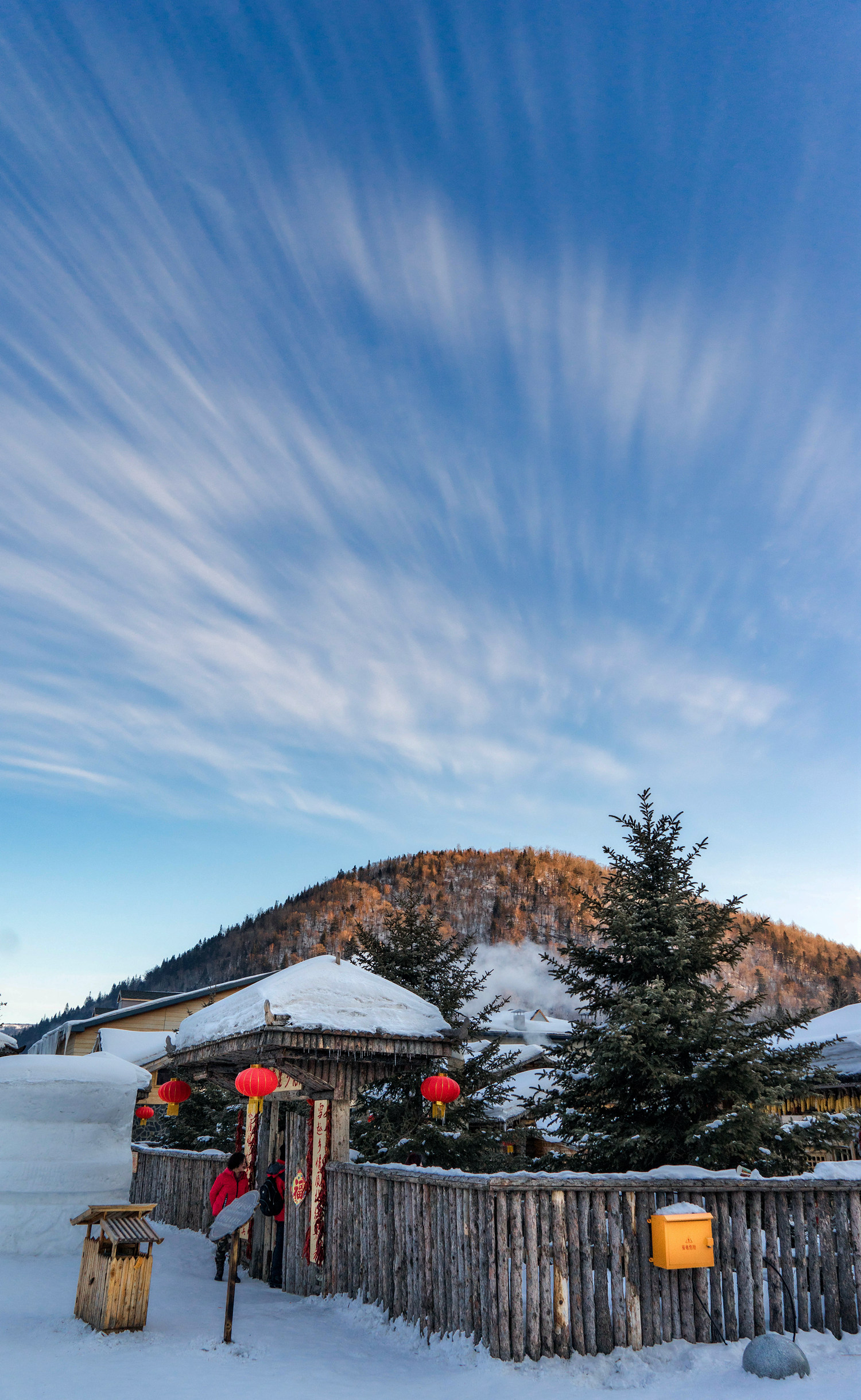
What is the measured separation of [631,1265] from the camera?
720 centimetres

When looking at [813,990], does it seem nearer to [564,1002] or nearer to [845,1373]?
[564,1002]

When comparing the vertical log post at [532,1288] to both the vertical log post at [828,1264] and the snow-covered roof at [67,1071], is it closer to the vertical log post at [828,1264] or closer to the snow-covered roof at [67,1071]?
the vertical log post at [828,1264]

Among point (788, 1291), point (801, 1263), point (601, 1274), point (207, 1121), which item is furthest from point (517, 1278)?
point (207, 1121)

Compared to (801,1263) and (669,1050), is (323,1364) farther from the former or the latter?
(669,1050)

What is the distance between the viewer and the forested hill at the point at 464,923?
120m

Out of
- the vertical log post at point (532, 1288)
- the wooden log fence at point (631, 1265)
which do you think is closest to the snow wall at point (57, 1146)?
the wooden log fence at point (631, 1265)

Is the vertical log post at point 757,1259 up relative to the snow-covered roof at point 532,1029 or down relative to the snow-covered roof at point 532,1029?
up

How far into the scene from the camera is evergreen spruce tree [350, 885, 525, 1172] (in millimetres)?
15195

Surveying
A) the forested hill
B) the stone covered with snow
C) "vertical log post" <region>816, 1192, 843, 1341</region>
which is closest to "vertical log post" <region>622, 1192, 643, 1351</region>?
the stone covered with snow

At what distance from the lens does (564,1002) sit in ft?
364

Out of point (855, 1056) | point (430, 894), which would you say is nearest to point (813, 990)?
point (430, 894)

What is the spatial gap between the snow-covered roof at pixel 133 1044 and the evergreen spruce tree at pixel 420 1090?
15.9 meters

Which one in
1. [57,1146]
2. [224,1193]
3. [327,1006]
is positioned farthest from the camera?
[57,1146]

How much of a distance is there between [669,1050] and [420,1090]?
224 inches
